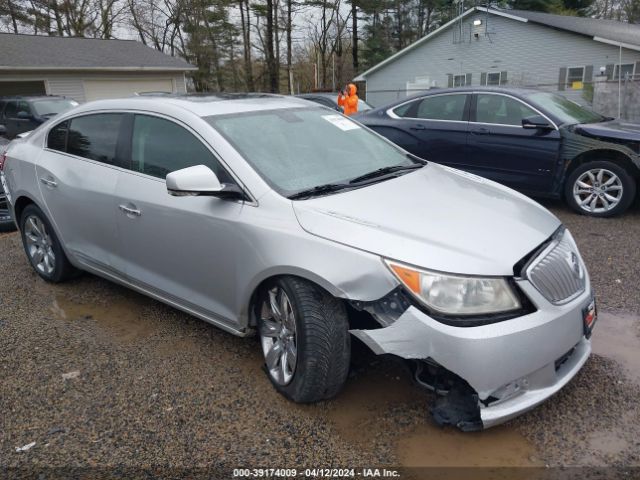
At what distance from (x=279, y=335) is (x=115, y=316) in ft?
5.91

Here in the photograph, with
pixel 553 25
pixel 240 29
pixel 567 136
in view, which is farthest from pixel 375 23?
pixel 567 136

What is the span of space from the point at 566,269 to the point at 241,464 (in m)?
1.84

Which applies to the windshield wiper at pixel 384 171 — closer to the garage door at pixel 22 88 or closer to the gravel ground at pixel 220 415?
the gravel ground at pixel 220 415

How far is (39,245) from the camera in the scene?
4.74m

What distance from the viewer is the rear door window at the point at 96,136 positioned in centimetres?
377

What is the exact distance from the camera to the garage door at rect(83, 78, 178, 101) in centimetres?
2248

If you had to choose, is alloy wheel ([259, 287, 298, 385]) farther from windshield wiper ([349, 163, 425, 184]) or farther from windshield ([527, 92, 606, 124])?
windshield ([527, 92, 606, 124])

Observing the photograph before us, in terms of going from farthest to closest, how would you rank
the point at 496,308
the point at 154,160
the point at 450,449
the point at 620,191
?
the point at 620,191 → the point at 154,160 → the point at 450,449 → the point at 496,308

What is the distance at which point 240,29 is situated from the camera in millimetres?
36281

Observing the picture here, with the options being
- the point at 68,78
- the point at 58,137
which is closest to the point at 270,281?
the point at 58,137

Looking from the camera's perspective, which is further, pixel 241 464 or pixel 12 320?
pixel 12 320

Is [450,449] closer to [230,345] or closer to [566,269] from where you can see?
[566,269]

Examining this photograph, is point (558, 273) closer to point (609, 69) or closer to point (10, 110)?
point (10, 110)

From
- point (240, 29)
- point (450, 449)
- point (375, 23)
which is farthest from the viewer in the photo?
point (375, 23)
